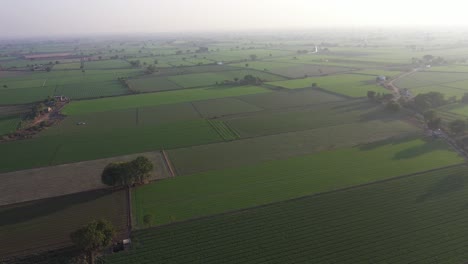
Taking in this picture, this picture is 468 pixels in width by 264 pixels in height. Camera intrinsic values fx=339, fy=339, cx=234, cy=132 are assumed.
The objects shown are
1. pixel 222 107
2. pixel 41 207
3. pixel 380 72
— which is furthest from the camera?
pixel 380 72

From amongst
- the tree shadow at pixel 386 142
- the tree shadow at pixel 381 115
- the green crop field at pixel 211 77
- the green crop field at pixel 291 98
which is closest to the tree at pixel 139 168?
the tree shadow at pixel 386 142

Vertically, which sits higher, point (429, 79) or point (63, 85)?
point (63, 85)

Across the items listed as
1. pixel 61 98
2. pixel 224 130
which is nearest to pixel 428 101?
pixel 224 130

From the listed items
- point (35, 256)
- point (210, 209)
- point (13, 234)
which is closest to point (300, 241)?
point (210, 209)

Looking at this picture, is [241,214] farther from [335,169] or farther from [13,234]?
[13,234]

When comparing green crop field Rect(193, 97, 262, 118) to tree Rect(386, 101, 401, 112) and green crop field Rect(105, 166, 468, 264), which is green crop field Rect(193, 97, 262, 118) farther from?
green crop field Rect(105, 166, 468, 264)

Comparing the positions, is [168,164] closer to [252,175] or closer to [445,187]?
[252,175]
